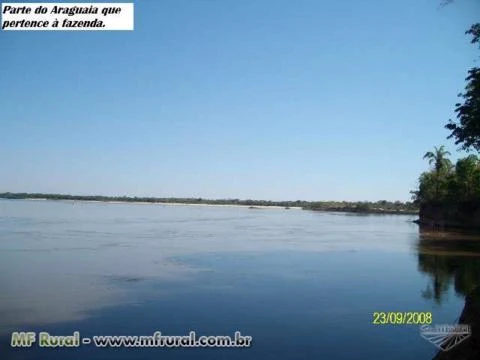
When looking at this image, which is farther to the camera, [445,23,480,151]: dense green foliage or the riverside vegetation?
the riverside vegetation

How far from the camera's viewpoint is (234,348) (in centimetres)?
1049

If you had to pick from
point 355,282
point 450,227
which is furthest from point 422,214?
point 355,282

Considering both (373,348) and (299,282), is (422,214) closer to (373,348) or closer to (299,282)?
(299,282)

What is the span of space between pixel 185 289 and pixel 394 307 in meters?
7.30
